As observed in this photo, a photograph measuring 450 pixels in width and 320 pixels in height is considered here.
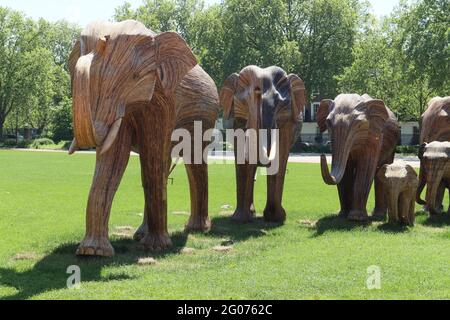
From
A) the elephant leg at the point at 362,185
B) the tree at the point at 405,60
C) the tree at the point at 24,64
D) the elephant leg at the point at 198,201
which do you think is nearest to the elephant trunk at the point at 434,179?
the elephant leg at the point at 362,185

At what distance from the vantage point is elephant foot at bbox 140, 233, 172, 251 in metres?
8.77

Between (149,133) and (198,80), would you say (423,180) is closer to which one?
(198,80)

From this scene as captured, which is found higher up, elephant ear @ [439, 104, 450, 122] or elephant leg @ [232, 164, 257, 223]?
elephant ear @ [439, 104, 450, 122]

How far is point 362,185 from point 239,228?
2.61m

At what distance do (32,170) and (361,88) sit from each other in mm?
24074

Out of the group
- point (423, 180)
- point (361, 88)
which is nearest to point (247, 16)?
point (361, 88)

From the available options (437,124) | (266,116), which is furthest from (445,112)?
(266,116)

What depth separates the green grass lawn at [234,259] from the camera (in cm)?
641

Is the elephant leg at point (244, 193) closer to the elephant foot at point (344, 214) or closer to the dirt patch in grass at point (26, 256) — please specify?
the elephant foot at point (344, 214)

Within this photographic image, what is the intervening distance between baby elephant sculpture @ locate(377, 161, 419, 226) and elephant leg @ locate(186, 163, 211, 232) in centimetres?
327

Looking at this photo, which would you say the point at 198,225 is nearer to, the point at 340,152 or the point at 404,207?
the point at 340,152

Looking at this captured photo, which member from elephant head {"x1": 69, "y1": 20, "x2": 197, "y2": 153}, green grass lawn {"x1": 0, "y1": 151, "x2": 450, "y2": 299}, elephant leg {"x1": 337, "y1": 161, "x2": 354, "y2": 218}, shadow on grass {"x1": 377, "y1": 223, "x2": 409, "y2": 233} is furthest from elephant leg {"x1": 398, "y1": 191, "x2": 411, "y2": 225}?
elephant head {"x1": 69, "y1": 20, "x2": 197, "y2": 153}

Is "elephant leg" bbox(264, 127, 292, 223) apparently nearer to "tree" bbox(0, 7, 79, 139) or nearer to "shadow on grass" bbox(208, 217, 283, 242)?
"shadow on grass" bbox(208, 217, 283, 242)

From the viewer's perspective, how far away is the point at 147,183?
8672mm
